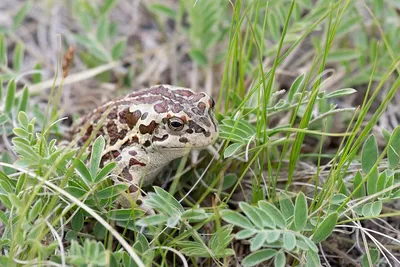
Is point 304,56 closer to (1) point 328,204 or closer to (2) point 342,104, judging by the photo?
(2) point 342,104

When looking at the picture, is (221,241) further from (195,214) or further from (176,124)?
(176,124)

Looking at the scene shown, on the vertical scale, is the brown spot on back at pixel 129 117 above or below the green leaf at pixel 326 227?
above

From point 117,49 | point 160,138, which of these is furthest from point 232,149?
point 117,49

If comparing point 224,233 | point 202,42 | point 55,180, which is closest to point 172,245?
point 224,233

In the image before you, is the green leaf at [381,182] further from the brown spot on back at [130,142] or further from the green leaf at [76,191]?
the green leaf at [76,191]

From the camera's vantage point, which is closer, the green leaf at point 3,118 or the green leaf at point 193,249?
the green leaf at point 193,249

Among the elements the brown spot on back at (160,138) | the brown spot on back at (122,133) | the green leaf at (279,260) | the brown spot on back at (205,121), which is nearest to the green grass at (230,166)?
the green leaf at (279,260)
